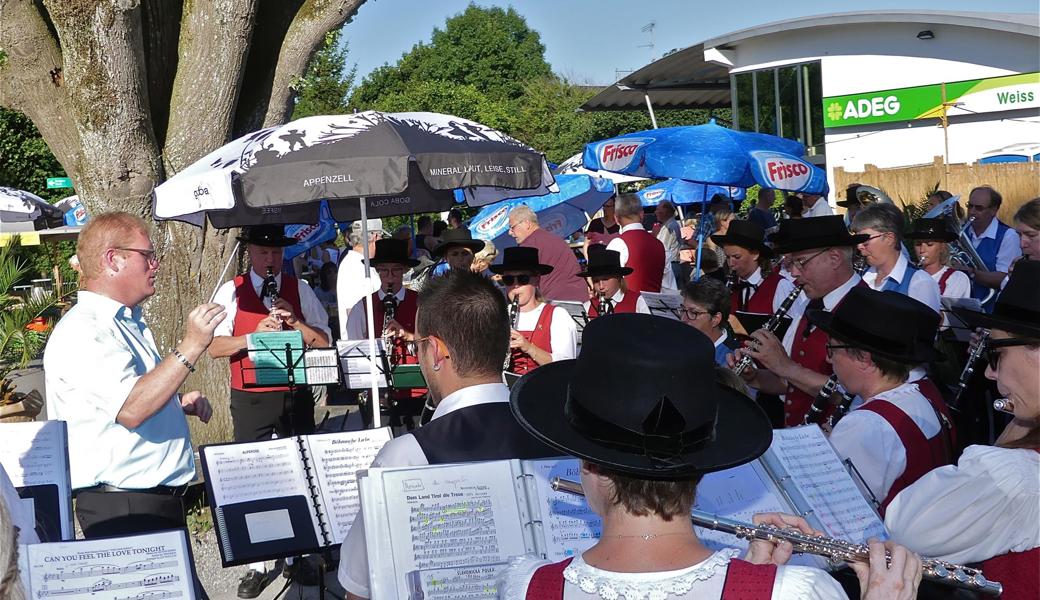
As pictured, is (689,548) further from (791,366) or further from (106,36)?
(106,36)

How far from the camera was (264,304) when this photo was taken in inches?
274

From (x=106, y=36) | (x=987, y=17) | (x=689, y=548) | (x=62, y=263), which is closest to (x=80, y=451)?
(x=689, y=548)

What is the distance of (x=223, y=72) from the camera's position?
741 cm

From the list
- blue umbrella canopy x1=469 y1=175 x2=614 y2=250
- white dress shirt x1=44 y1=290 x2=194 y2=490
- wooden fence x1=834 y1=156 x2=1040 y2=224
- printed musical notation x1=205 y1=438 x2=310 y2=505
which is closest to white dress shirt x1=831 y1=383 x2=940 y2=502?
printed musical notation x1=205 y1=438 x2=310 y2=505

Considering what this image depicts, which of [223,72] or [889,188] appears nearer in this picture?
[223,72]

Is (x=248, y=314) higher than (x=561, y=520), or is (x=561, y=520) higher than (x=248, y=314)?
(x=248, y=314)

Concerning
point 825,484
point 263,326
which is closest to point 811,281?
point 825,484

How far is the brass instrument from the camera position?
2164mm

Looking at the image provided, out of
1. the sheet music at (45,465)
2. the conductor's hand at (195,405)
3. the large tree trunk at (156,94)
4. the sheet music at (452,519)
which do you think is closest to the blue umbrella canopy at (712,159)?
the large tree trunk at (156,94)

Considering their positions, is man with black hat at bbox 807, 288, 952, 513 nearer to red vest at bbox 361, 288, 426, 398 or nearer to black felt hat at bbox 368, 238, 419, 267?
red vest at bbox 361, 288, 426, 398

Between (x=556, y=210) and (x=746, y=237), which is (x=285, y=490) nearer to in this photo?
(x=746, y=237)

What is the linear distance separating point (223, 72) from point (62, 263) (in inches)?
705

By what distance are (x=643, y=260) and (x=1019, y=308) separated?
21.4 feet

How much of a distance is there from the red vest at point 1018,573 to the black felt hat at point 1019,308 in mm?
655
